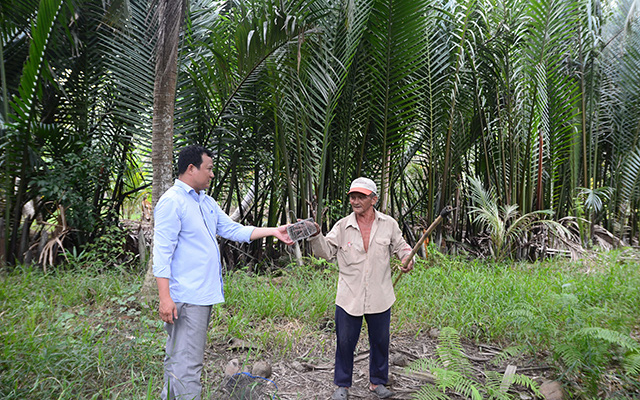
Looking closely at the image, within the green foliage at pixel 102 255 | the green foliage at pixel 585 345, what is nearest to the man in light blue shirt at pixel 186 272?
the green foliage at pixel 585 345

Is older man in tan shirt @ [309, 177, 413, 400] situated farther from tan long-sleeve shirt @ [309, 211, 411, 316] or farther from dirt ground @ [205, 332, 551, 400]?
dirt ground @ [205, 332, 551, 400]

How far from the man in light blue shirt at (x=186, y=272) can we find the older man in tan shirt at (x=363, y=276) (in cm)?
66

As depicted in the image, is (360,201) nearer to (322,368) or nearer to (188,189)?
(188,189)

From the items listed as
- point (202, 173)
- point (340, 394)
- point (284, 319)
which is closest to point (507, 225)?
point (284, 319)

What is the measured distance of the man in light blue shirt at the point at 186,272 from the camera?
2186 millimetres

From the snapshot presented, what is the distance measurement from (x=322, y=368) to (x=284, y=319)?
72 cm

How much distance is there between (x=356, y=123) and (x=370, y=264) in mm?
3378

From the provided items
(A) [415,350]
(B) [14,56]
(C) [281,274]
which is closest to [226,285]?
(C) [281,274]

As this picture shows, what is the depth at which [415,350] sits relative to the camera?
3441 millimetres

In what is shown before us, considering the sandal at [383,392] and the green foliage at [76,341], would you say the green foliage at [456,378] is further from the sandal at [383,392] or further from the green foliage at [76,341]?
the green foliage at [76,341]

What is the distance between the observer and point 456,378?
2545 mm

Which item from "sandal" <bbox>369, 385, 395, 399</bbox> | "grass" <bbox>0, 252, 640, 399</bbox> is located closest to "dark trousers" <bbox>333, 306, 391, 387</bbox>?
"sandal" <bbox>369, 385, 395, 399</bbox>

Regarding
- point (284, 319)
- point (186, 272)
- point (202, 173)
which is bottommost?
point (284, 319)

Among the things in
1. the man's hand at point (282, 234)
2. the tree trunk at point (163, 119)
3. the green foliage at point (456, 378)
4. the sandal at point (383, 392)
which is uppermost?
the tree trunk at point (163, 119)
